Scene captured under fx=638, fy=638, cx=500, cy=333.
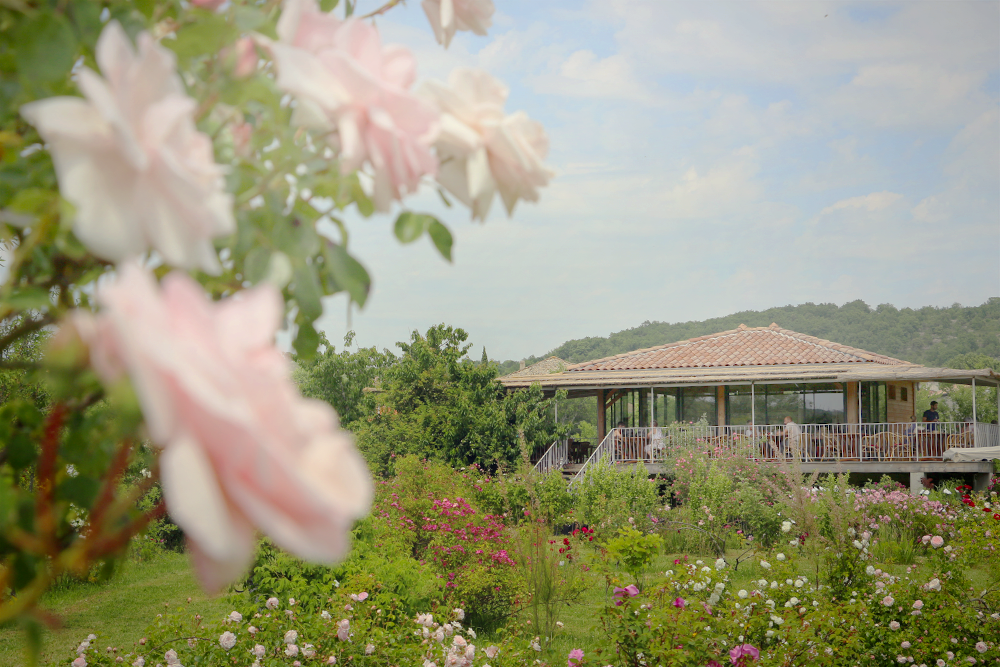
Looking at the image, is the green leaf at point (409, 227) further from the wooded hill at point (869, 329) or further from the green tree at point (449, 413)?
the wooded hill at point (869, 329)

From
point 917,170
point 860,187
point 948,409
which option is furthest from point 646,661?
point 917,170

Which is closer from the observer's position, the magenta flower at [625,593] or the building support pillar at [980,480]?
the magenta flower at [625,593]

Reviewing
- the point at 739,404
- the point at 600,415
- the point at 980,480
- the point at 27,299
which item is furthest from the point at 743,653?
the point at 739,404

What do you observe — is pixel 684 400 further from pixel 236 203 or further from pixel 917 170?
pixel 917 170

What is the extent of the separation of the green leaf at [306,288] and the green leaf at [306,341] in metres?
0.18

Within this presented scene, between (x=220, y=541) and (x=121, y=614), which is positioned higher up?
(x=220, y=541)

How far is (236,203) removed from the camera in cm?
61

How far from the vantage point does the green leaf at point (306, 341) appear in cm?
84

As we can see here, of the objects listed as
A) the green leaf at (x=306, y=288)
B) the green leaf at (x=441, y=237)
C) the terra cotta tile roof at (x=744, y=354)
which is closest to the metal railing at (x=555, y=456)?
the terra cotta tile roof at (x=744, y=354)

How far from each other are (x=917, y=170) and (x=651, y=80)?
4477 centimetres

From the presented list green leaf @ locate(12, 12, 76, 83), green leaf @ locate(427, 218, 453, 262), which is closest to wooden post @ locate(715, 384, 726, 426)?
green leaf @ locate(427, 218, 453, 262)

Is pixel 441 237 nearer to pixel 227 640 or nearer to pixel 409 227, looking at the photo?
pixel 409 227

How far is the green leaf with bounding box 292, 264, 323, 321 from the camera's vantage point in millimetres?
638

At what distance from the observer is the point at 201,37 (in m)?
0.59
